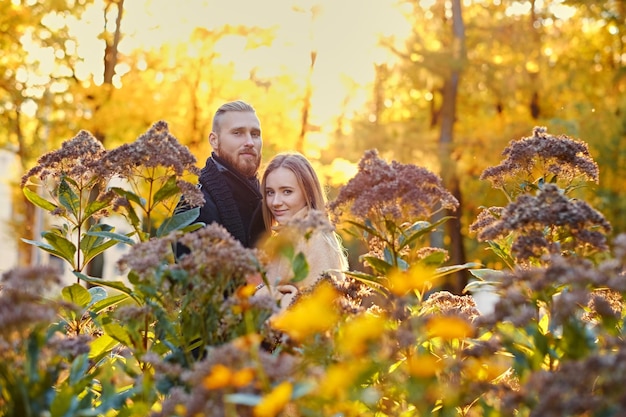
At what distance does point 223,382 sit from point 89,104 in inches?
444

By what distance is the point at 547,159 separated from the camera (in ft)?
9.32


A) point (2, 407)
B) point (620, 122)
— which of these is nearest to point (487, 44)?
point (620, 122)

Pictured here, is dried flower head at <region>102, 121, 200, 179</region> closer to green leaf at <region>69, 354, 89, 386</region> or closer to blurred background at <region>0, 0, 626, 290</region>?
green leaf at <region>69, 354, 89, 386</region>

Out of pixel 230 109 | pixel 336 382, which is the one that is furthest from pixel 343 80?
pixel 336 382

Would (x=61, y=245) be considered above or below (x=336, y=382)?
above

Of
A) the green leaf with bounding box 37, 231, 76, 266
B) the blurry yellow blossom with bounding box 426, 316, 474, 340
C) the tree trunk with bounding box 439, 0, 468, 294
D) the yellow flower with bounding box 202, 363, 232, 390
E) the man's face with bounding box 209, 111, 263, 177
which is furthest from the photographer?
the tree trunk with bounding box 439, 0, 468, 294

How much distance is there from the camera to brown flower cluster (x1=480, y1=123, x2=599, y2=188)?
2816mm

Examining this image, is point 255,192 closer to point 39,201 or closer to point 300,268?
point 39,201

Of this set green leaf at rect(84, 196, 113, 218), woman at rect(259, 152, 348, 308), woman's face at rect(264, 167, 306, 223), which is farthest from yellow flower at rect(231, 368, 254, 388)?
woman's face at rect(264, 167, 306, 223)

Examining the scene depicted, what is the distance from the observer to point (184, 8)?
13188mm

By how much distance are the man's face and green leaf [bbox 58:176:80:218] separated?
2.14m

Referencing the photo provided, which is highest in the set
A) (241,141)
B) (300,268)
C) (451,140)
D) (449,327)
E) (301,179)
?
(451,140)

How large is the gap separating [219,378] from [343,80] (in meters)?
16.6

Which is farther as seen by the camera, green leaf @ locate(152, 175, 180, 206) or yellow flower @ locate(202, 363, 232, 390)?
Result: green leaf @ locate(152, 175, 180, 206)
